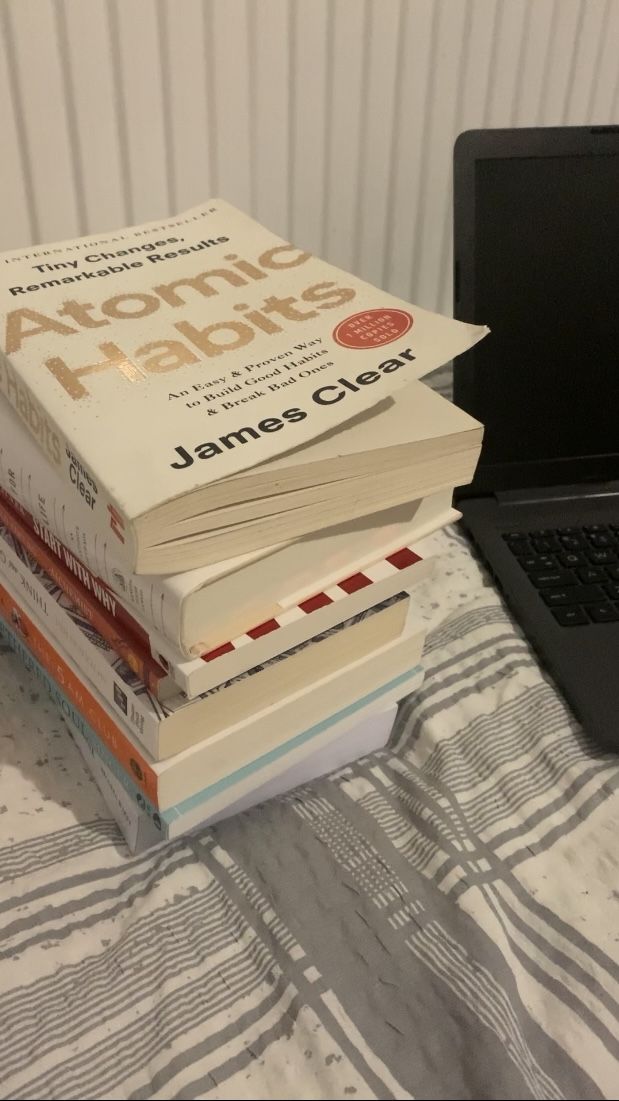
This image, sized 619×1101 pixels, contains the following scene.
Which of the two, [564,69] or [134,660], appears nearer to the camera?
[134,660]

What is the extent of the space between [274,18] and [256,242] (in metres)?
0.25

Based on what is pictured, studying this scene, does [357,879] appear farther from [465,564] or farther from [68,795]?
[465,564]

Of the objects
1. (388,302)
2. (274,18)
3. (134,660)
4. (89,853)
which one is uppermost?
(274,18)

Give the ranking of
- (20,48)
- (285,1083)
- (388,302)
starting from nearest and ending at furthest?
(285,1083) < (388,302) < (20,48)

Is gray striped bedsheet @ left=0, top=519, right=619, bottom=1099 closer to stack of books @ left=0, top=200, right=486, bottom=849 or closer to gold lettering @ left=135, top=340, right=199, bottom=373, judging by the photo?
stack of books @ left=0, top=200, right=486, bottom=849

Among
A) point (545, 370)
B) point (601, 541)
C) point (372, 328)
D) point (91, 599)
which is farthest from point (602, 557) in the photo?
point (91, 599)

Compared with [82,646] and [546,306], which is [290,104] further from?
[82,646]

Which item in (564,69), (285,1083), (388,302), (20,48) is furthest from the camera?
(564,69)

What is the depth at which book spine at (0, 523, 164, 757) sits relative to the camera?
1.40 ft

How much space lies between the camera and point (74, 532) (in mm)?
427

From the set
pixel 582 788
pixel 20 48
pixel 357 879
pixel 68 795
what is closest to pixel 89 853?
pixel 68 795

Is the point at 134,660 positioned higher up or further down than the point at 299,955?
higher up

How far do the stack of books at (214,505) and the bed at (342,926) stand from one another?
31 millimetres

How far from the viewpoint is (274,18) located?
67cm
